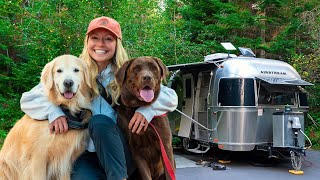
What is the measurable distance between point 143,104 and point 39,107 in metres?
0.79

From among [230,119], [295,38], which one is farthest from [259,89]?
[295,38]

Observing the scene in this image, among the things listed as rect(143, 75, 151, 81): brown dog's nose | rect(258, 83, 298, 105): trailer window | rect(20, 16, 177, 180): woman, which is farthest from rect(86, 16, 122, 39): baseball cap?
rect(258, 83, 298, 105): trailer window

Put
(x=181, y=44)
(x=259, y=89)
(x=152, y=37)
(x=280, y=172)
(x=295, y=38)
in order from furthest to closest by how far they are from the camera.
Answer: (x=295, y=38) → (x=181, y=44) → (x=152, y=37) → (x=259, y=89) → (x=280, y=172)

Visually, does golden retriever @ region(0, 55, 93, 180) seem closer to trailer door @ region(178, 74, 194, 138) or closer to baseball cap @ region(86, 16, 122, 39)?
baseball cap @ region(86, 16, 122, 39)

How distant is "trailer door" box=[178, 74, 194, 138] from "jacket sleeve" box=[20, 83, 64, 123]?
24.1ft

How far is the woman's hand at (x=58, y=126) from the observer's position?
2605 millimetres

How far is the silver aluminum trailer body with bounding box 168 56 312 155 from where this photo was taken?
806 cm

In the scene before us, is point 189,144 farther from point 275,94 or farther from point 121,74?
point 121,74

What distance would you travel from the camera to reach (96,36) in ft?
9.72

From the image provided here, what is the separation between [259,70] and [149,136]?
6.22 meters

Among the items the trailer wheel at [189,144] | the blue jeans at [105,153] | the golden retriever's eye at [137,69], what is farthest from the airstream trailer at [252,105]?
the blue jeans at [105,153]

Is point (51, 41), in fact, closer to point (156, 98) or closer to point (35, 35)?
point (35, 35)

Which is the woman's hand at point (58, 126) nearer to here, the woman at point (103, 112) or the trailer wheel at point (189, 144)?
the woman at point (103, 112)

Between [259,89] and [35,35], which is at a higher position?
[35,35]
